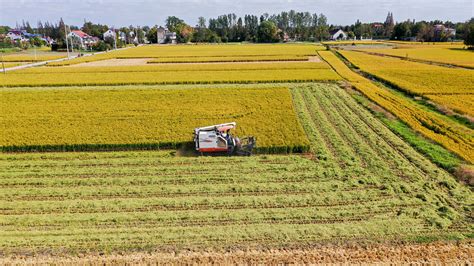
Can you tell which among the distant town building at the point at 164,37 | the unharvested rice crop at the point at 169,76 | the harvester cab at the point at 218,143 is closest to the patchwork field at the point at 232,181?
the harvester cab at the point at 218,143

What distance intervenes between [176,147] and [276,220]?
9.16 metres

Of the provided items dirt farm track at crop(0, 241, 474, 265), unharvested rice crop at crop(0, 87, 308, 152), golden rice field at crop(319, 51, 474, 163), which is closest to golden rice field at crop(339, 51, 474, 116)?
golden rice field at crop(319, 51, 474, 163)

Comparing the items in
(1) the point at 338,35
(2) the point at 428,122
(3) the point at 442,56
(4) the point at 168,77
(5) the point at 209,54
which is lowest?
(2) the point at 428,122

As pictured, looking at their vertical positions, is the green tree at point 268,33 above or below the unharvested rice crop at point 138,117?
above

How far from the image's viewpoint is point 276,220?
12.8m

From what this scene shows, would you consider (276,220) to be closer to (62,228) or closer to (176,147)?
(62,228)

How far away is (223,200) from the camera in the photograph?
14.1 meters

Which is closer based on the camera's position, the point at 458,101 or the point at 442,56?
the point at 458,101

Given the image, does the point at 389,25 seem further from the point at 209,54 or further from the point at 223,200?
the point at 223,200

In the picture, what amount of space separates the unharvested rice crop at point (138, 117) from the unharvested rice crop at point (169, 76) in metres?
7.46

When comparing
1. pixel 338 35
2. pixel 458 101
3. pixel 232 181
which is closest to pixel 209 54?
pixel 458 101

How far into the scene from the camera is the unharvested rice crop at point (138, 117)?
20.0 meters

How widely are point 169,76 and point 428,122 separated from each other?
100 feet

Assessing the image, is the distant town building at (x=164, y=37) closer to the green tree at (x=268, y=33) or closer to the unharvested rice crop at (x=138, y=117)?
the green tree at (x=268, y=33)
